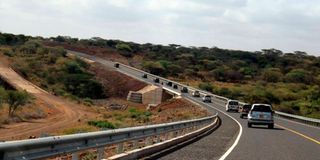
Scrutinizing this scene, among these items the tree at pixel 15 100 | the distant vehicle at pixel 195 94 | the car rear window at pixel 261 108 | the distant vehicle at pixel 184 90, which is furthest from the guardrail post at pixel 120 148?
the distant vehicle at pixel 184 90

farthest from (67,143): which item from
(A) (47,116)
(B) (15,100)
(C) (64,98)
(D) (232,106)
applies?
(C) (64,98)

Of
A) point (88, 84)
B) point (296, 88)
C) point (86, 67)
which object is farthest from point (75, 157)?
point (296, 88)

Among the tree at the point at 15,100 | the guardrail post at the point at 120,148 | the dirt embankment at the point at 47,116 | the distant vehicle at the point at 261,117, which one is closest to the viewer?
the guardrail post at the point at 120,148

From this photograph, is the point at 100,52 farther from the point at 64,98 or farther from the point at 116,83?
the point at 64,98

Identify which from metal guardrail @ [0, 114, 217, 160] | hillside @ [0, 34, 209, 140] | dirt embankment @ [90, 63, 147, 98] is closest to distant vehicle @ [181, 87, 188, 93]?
dirt embankment @ [90, 63, 147, 98]

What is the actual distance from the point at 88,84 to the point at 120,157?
295ft

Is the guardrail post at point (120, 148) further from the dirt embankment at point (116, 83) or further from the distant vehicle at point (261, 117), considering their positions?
the dirt embankment at point (116, 83)

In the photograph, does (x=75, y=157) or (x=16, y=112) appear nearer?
(x=75, y=157)

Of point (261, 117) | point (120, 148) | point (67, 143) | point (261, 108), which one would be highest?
point (67, 143)

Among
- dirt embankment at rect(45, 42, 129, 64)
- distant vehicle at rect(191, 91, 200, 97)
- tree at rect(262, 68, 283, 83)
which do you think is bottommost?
distant vehicle at rect(191, 91, 200, 97)

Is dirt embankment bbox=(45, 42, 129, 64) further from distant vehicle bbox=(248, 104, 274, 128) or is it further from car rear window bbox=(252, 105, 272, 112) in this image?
distant vehicle bbox=(248, 104, 274, 128)

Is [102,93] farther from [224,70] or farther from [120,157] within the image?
[120,157]

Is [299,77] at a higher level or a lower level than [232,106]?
higher

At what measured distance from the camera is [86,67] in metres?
122
